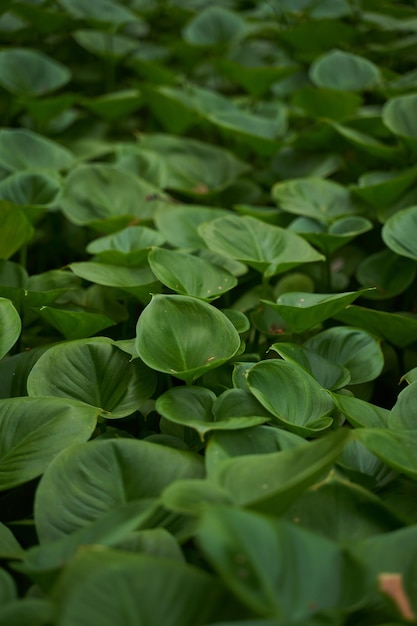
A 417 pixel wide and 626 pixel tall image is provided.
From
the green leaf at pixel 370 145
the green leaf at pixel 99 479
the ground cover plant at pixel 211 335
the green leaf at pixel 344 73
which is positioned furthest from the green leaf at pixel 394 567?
the green leaf at pixel 344 73

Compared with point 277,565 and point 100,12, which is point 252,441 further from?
point 100,12

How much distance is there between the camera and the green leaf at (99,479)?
0.79 metres

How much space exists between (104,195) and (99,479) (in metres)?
0.84

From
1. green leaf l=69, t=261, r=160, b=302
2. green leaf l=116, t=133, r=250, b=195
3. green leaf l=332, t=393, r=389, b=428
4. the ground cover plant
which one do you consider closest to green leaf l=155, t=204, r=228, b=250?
the ground cover plant

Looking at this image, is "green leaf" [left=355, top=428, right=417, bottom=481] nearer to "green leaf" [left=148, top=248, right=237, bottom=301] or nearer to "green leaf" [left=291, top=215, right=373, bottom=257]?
"green leaf" [left=148, top=248, right=237, bottom=301]

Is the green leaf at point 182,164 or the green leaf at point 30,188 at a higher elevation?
the green leaf at point 30,188

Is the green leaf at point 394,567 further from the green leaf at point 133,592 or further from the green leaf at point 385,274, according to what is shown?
the green leaf at point 385,274

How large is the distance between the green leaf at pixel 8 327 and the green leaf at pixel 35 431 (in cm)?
8

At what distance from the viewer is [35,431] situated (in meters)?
0.91

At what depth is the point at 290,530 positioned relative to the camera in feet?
2.03

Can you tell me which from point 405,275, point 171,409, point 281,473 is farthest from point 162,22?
point 281,473

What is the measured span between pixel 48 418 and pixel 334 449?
14.3 inches

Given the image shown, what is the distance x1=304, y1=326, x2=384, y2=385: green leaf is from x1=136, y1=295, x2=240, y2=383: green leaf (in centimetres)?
20

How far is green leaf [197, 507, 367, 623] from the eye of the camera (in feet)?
1.89
